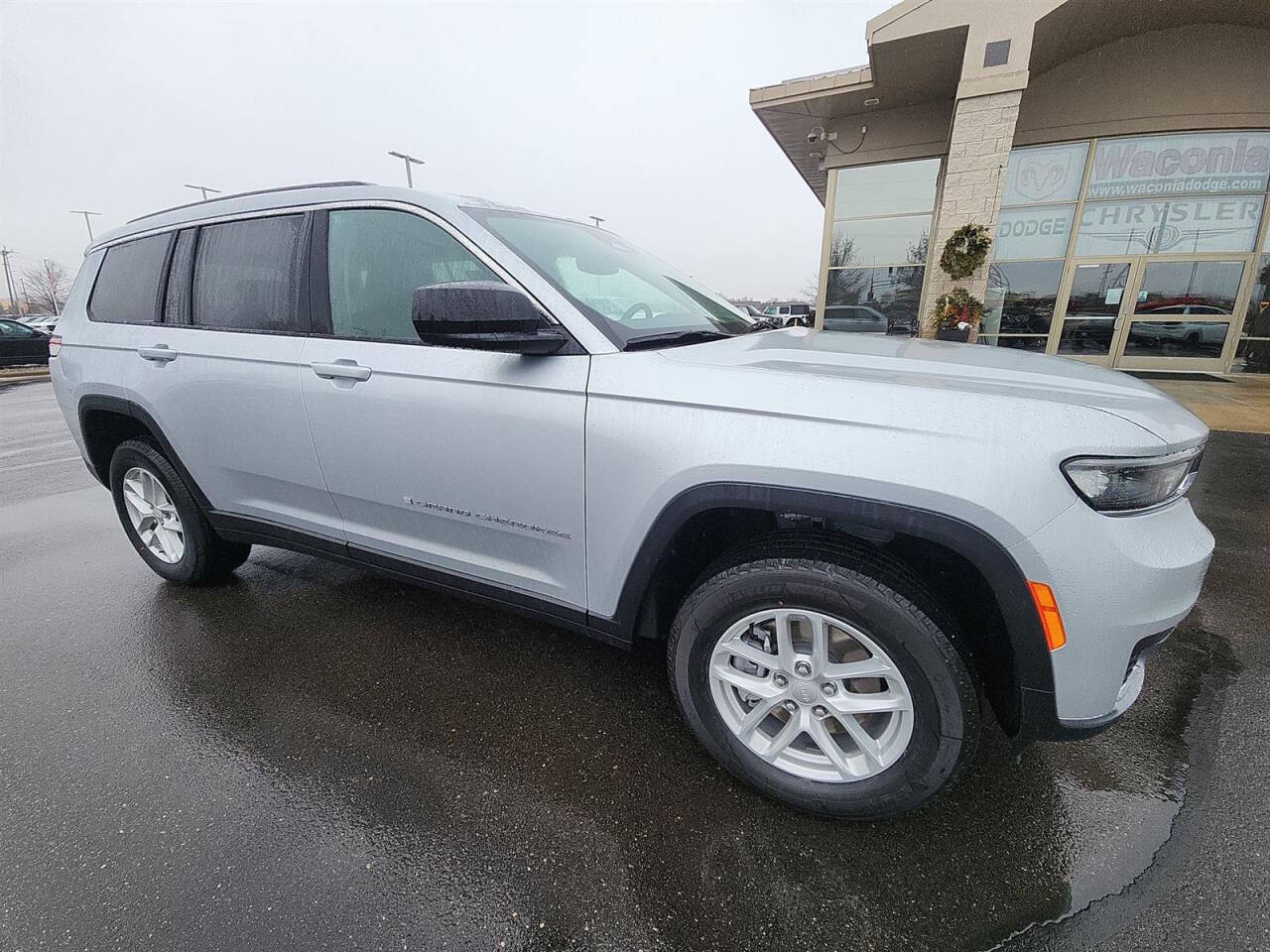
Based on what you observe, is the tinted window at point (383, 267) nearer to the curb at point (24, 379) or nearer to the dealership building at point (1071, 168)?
the dealership building at point (1071, 168)

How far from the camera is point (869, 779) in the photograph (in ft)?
5.37

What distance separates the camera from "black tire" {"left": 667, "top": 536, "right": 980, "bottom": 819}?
4.83ft

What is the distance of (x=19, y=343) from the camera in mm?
16203

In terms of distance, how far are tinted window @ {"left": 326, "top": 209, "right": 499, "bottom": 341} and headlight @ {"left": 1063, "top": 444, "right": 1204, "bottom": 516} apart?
1.81m

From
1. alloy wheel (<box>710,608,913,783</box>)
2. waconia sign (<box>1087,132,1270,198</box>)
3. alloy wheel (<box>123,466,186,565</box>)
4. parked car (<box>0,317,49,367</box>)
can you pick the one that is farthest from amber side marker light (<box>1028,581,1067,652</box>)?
parked car (<box>0,317,49,367</box>)

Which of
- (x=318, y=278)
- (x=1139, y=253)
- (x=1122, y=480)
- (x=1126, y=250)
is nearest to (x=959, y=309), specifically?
(x=1126, y=250)

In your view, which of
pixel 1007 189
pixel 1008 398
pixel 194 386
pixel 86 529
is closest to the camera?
pixel 1008 398

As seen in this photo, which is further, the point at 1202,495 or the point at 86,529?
the point at 1202,495

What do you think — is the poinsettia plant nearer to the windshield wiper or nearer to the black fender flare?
the windshield wiper

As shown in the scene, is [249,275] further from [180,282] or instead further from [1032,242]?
[1032,242]

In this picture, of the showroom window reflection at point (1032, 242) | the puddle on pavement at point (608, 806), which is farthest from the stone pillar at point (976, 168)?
the puddle on pavement at point (608, 806)

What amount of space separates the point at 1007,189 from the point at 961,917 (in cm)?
→ 1326

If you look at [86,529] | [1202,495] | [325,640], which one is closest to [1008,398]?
[325,640]

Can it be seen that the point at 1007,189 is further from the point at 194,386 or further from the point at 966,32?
the point at 194,386
